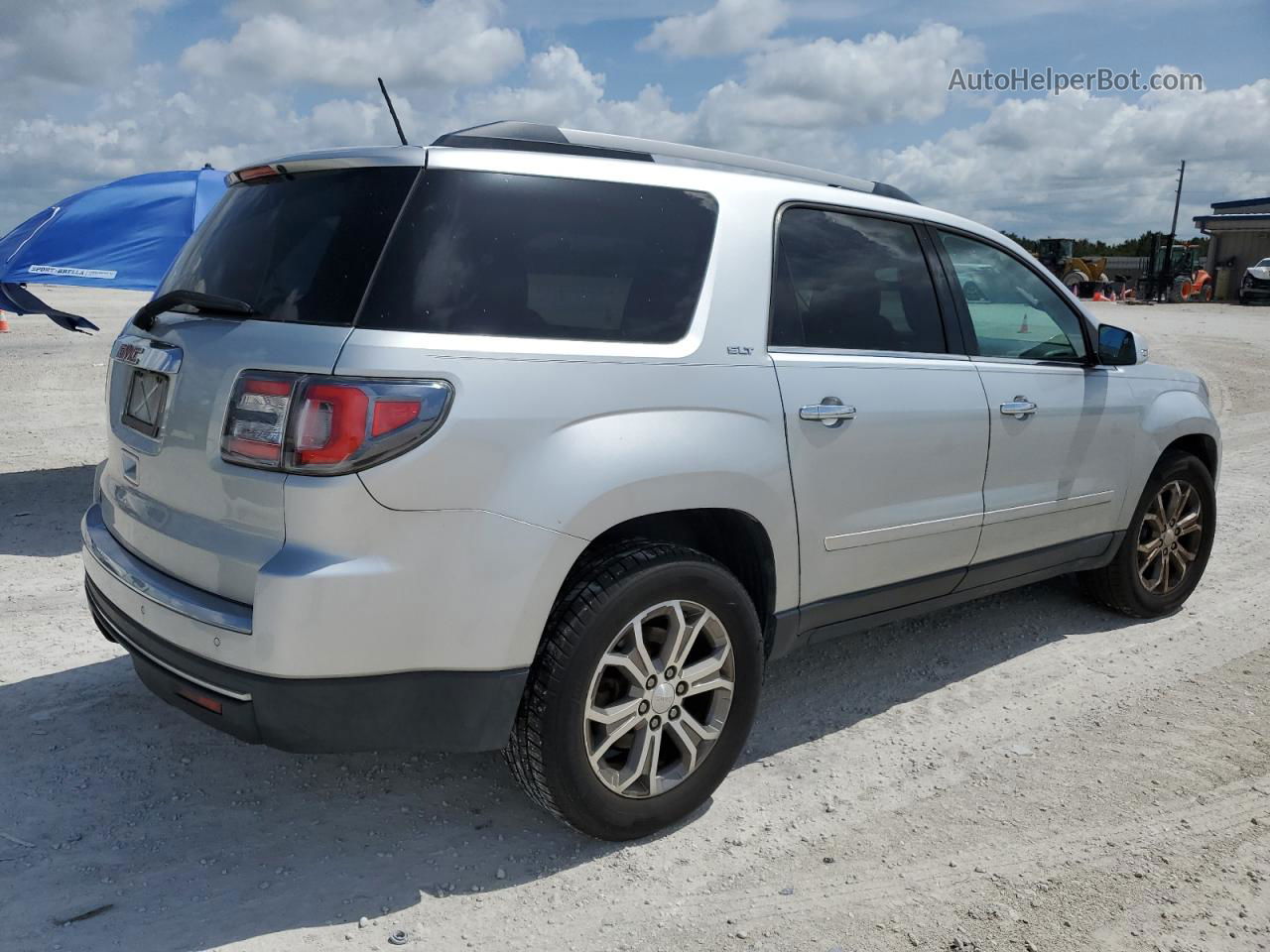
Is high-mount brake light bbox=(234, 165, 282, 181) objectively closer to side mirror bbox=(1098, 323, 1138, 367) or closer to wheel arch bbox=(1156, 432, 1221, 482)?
side mirror bbox=(1098, 323, 1138, 367)

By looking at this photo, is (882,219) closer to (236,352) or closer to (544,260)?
(544,260)

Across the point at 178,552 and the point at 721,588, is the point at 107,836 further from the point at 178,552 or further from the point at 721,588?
the point at 721,588

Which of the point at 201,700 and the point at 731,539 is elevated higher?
the point at 731,539

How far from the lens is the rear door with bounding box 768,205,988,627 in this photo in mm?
3447

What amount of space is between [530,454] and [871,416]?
53.7 inches

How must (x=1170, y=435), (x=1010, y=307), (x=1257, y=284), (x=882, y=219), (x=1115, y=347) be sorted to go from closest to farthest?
(x=882, y=219) → (x=1010, y=307) → (x=1115, y=347) → (x=1170, y=435) → (x=1257, y=284)

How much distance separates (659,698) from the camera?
122 inches

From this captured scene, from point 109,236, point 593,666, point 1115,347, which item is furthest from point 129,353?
point 109,236

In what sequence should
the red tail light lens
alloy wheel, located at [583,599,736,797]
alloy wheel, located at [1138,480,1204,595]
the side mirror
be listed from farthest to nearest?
alloy wheel, located at [1138,480,1204,595] < the side mirror < alloy wheel, located at [583,599,736,797] < the red tail light lens

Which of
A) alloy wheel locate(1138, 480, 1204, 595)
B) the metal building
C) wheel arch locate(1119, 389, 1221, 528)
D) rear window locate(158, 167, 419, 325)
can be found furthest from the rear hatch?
the metal building

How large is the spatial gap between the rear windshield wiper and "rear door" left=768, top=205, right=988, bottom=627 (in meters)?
1.56

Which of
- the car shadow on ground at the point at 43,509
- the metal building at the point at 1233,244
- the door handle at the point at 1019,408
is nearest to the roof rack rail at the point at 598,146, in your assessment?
the door handle at the point at 1019,408

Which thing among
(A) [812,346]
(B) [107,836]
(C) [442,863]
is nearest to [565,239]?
(A) [812,346]

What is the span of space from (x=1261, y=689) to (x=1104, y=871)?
6.04 feet
